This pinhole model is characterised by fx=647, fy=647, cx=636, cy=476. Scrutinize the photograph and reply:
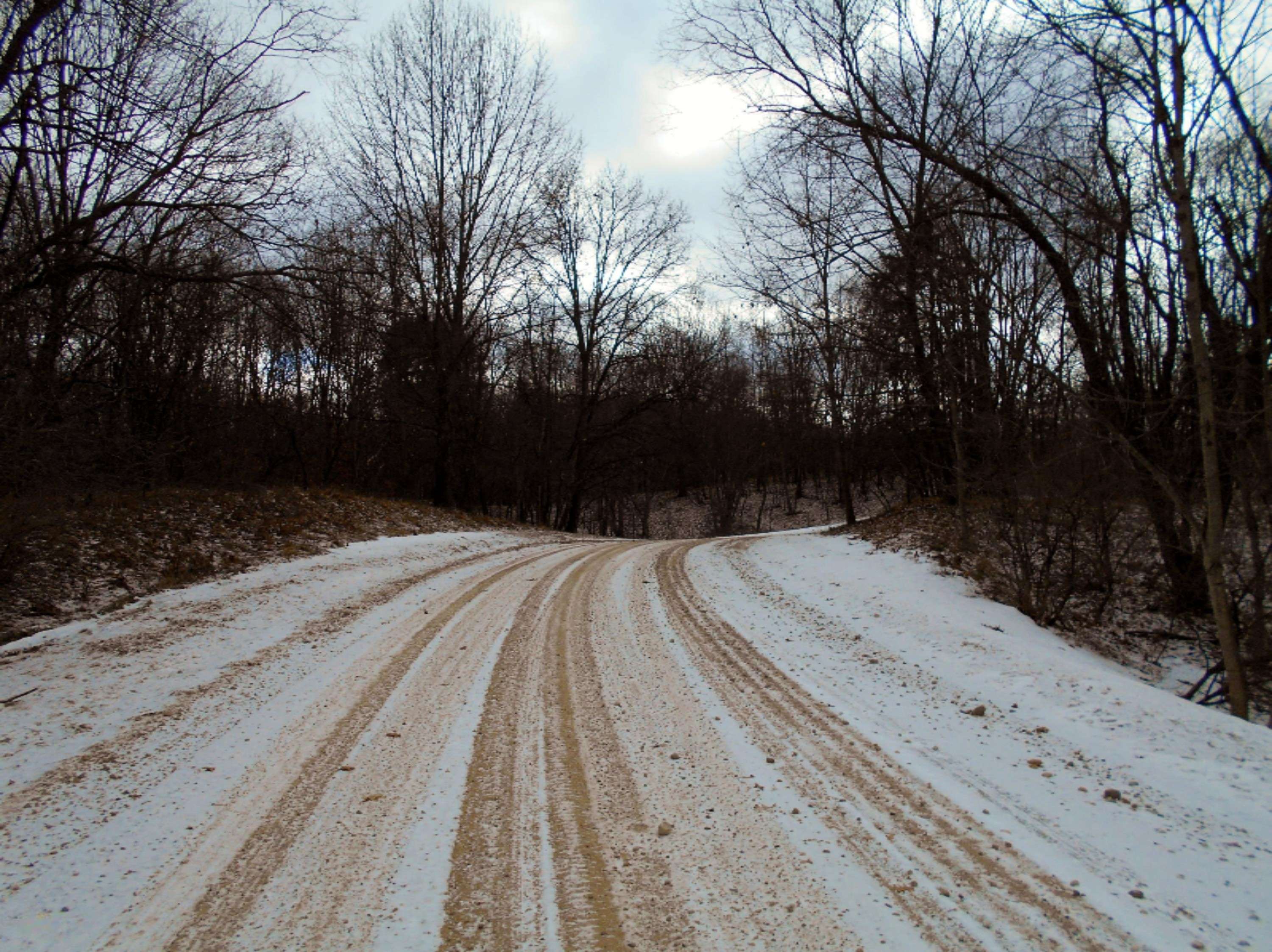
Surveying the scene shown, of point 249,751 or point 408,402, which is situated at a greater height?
point 408,402

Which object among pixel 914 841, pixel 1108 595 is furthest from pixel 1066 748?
pixel 1108 595

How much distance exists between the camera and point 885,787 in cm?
356

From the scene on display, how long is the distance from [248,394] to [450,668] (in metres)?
20.4

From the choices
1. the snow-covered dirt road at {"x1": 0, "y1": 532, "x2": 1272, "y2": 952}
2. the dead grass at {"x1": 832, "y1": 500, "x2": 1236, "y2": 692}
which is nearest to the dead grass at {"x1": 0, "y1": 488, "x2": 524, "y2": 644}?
the snow-covered dirt road at {"x1": 0, "y1": 532, "x2": 1272, "y2": 952}

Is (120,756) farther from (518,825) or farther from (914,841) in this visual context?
(914,841)

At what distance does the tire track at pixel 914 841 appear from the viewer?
2496mm

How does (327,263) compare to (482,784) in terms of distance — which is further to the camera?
(327,263)

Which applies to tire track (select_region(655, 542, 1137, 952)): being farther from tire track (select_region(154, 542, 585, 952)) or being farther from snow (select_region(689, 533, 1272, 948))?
tire track (select_region(154, 542, 585, 952))

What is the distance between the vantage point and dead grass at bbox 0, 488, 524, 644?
6.70 m

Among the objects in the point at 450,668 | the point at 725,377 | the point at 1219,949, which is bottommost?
the point at 1219,949

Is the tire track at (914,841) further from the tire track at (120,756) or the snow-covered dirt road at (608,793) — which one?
the tire track at (120,756)

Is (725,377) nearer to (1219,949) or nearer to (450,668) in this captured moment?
(450,668)

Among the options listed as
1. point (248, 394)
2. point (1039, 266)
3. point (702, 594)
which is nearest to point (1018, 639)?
point (702, 594)

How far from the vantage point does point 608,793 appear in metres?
Result: 3.46
